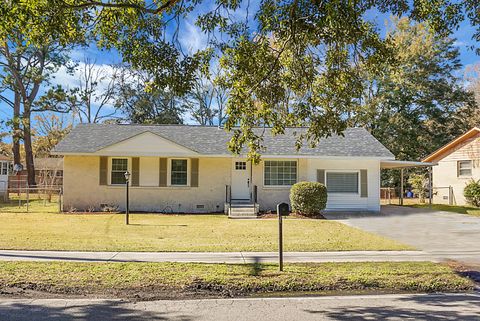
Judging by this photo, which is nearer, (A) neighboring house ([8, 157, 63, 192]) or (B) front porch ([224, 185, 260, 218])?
(B) front porch ([224, 185, 260, 218])

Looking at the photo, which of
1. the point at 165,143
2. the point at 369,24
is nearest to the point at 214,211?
the point at 165,143

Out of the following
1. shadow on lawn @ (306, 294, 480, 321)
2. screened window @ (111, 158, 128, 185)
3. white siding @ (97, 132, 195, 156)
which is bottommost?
shadow on lawn @ (306, 294, 480, 321)

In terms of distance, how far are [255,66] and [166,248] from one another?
15.3 ft

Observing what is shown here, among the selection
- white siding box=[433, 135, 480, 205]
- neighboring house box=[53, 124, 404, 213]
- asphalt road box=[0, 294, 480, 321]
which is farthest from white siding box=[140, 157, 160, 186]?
white siding box=[433, 135, 480, 205]

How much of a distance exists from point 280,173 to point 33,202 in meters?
15.3

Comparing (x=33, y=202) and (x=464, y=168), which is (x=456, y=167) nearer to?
(x=464, y=168)

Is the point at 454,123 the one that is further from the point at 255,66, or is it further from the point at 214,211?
the point at 255,66

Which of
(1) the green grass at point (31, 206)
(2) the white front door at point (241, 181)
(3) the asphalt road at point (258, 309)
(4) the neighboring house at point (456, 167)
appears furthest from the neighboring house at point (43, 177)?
(4) the neighboring house at point (456, 167)

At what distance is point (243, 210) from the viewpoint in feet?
60.3

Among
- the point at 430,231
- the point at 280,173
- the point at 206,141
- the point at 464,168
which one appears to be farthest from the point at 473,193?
the point at 206,141

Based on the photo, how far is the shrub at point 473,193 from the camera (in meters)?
23.8

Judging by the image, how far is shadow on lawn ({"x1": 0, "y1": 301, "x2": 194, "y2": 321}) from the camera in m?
4.97

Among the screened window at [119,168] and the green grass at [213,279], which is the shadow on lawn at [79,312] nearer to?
the green grass at [213,279]

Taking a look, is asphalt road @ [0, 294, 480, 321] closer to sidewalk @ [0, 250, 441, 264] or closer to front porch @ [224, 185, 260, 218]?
sidewalk @ [0, 250, 441, 264]
